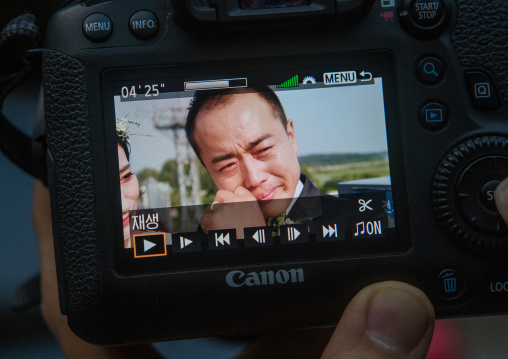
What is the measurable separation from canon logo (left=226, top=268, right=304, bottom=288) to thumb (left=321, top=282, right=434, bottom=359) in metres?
0.07

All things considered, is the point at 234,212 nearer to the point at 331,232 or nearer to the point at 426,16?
the point at 331,232

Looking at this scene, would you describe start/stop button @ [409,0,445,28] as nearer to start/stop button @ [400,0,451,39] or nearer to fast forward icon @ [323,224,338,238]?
start/stop button @ [400,0,451,39]

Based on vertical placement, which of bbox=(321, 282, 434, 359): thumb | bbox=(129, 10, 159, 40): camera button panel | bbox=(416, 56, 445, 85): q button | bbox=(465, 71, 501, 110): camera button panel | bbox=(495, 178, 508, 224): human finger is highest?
bbox=(129, 10, 159, 40): camera button panel

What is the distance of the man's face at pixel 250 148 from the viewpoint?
515mm

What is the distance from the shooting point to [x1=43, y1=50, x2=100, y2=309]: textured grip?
0.52m

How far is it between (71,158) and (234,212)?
18 cm

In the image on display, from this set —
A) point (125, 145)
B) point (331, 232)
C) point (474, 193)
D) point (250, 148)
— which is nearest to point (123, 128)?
point (125, 145)

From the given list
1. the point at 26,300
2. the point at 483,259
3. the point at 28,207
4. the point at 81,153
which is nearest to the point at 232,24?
the point at 81,153

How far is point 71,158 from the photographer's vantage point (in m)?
0.52

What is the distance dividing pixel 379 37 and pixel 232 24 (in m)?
0.16

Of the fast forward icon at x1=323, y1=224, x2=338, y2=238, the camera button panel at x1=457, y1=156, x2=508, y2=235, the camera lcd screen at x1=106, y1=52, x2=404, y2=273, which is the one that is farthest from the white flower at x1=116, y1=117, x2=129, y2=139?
the camera button panel at x1=457, y1=156, x2=508, y2=235

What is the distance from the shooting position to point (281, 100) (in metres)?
0.52

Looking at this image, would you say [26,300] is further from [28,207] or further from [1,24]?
[1,24]

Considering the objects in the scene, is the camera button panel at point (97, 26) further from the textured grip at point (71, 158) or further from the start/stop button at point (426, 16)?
the start/stop button at point (426, 16)
